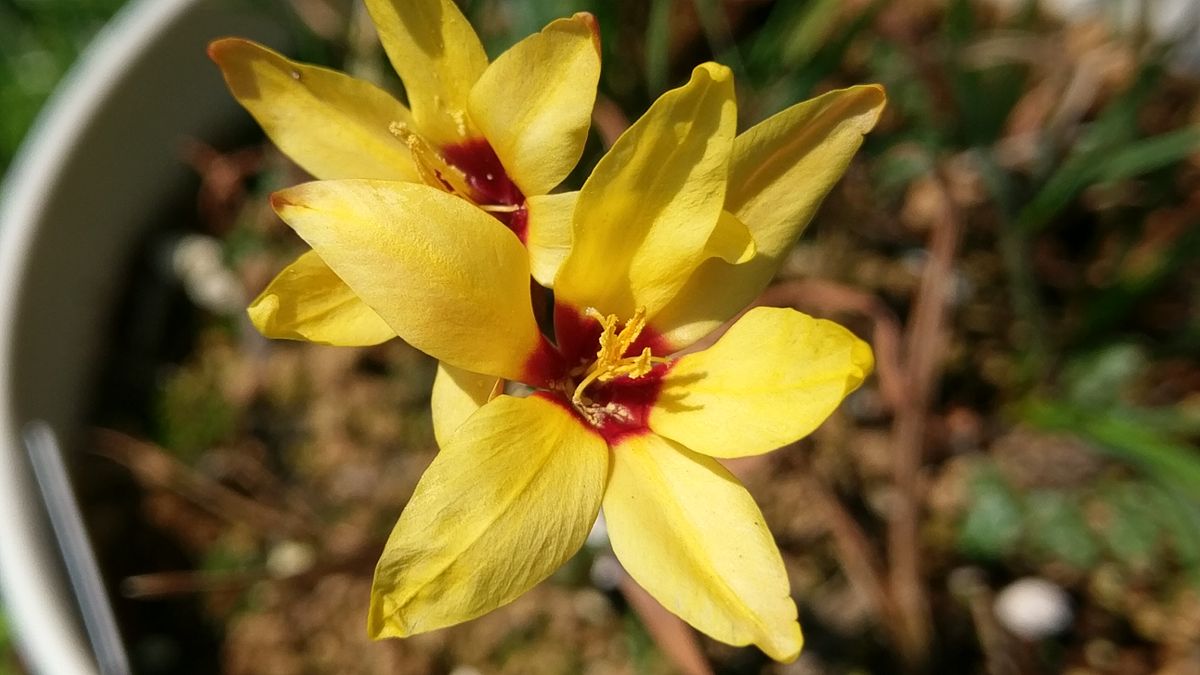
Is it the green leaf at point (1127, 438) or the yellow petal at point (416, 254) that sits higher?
the yellow petal at point (416, 254)

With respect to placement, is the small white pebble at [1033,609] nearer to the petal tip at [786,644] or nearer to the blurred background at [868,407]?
the blurred background at [868,407]

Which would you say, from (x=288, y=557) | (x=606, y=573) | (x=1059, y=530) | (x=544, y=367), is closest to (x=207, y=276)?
(x=288, y=557)

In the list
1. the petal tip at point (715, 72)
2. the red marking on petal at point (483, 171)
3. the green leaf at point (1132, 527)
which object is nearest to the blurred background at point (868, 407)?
the green leaf at point (1132, 527)

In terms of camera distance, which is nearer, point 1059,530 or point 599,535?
point 599,535

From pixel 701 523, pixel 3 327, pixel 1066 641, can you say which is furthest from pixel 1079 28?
pixel 3 327

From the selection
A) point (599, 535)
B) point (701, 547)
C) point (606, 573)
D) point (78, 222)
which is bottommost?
point (606, 573)

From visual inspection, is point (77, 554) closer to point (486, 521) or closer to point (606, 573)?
point (606, 573)

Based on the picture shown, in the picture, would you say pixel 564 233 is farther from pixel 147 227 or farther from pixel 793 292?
pixel 147 227
